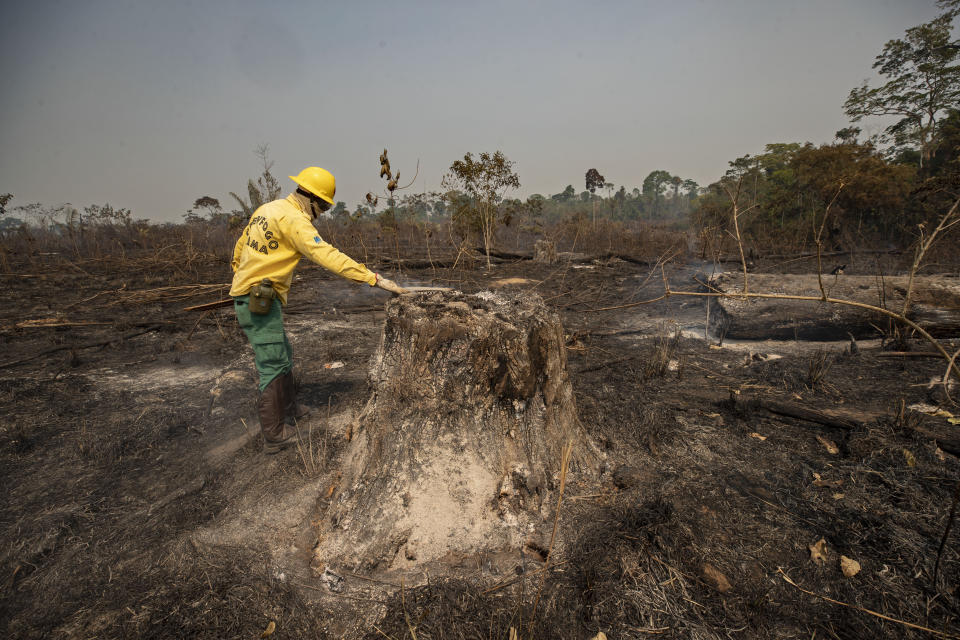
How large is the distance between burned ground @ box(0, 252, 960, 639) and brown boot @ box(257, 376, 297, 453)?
0.11 metres

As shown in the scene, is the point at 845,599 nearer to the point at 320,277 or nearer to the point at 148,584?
the point at 148,584

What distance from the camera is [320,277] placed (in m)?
9.01

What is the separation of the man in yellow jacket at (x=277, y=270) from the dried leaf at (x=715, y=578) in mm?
2046

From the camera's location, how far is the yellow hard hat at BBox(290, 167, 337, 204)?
2.60 meters

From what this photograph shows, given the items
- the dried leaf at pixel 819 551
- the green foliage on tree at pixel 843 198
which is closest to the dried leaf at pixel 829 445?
the dried leaf at pixel 819 551

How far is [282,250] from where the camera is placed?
2.50 meters

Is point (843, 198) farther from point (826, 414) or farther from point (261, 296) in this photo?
point (261, 296)

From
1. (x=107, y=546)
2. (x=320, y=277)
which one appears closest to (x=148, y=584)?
(x=107, y=546)

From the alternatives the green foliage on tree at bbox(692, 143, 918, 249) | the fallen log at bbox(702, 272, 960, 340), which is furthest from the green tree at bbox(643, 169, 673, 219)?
the fallen log at bbox(702, 272, 960, 340)

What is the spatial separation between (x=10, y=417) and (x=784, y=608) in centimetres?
530

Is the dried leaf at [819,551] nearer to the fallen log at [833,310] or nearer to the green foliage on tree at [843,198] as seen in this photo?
the fallen log at [833,310]

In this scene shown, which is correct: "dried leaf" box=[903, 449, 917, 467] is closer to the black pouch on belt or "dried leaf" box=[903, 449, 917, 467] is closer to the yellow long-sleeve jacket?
the yellow long-sleeve jacket

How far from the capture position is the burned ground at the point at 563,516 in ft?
4.90

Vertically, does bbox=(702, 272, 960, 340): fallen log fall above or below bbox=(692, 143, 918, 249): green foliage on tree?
below
